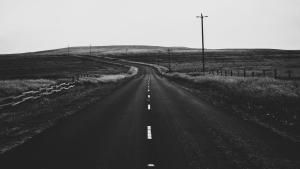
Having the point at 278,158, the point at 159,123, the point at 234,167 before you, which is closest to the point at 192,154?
the point at 234,167

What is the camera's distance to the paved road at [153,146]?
6133 mm

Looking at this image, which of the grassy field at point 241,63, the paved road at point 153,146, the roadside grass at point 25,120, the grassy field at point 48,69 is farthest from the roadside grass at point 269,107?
the grassy field at point 48,69

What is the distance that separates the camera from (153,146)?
7.41m

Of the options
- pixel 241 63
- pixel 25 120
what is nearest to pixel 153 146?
pixel 25 120

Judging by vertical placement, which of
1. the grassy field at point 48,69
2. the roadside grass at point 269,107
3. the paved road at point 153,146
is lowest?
the paved road at point 153,146

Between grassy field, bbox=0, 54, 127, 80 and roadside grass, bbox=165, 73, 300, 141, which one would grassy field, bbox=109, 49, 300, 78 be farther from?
grassy field, bbox=0, 54, 127, 80

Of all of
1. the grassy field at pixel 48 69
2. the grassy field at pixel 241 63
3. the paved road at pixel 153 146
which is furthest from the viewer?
the grassy field at pixel 241 63

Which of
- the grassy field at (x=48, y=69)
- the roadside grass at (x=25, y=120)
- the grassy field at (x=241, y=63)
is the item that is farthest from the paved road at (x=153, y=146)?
the grassy field at (x=48, y=69)

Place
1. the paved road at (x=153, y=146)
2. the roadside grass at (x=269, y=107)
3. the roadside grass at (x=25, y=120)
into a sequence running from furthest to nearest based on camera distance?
the roadside grass at (x=269, y=107) → the roadside grass at (x=25, y=120) → the paved road at (x=153, y=146)

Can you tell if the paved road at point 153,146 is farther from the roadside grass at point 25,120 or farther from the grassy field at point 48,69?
the grassy field at point 48,69

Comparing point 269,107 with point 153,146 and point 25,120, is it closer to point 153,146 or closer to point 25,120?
point 153,146

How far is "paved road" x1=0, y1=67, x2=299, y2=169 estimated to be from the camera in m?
6.13

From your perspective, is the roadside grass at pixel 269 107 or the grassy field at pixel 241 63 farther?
the grassy field at pixel 241 63

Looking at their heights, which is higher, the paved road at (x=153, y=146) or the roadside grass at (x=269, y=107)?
the roadside grass at (x=269, y=107)
